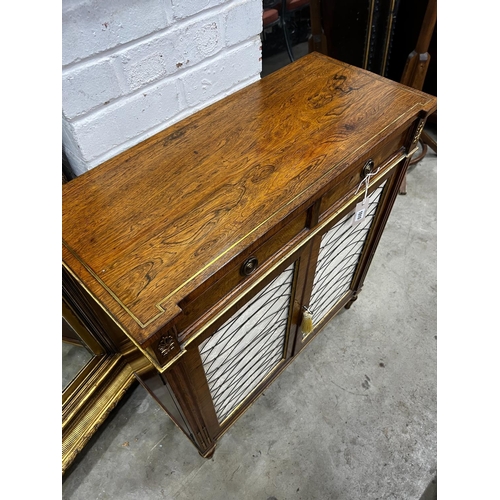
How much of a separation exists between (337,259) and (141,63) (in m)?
0.76

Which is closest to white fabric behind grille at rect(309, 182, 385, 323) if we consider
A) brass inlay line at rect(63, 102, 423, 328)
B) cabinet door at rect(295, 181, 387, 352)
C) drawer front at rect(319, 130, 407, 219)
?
cabinet door at rect(295, 181, 387, 352)

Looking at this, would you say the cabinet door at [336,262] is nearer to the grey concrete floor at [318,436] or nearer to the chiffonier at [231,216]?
the chiffonier at [231,216]

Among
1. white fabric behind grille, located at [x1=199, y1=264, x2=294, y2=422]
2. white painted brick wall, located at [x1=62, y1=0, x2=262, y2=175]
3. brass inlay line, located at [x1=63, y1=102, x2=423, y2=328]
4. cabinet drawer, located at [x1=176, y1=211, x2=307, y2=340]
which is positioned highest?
white painted brick wall, located at [x1=62, y1=0, x2=262, y2=175]

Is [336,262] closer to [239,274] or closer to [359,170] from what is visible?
[359,170]

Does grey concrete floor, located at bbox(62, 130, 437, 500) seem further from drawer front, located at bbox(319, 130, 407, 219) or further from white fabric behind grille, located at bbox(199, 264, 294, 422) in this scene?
drawer front, located at bbox(319, 130, 407, 219)

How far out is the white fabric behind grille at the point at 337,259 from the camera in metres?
0.99

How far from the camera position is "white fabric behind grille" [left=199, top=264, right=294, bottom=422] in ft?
2.70

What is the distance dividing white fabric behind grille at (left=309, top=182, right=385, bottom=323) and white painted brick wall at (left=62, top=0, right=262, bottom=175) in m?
0.52

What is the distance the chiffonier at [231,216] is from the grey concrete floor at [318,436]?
259 mm

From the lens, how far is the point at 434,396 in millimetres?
1408

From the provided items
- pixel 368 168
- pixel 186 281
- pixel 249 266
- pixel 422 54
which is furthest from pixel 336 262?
pixel 422 54

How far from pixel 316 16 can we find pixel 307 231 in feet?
4.26
